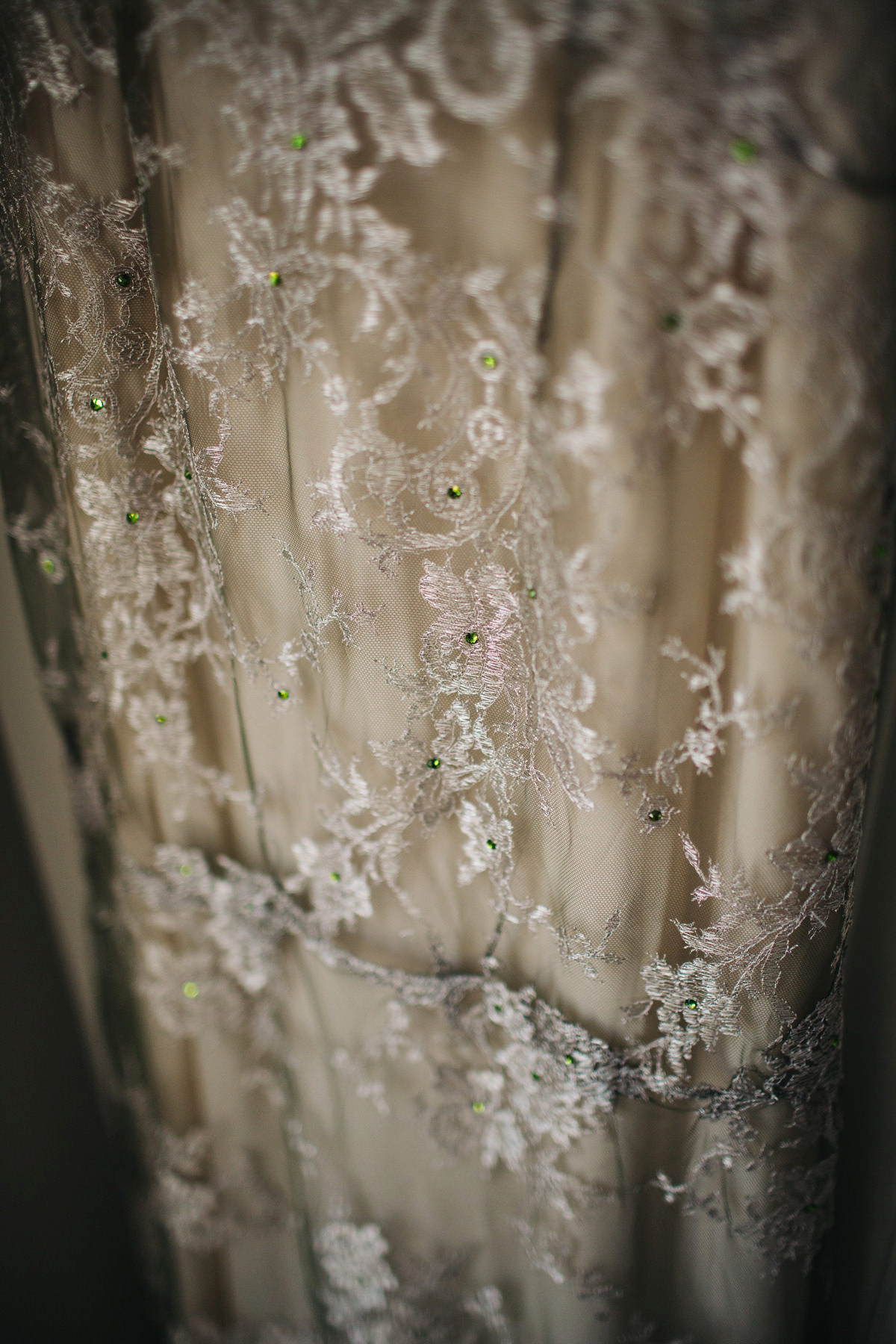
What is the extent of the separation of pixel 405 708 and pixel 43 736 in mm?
567

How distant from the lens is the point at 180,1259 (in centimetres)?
99

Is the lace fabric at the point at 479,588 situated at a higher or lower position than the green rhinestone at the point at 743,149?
lower

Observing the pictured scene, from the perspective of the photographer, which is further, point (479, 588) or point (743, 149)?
point (479, 588)

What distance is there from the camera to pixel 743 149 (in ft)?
1.37

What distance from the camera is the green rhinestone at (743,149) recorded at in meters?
0.42

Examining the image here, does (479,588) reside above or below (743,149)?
below

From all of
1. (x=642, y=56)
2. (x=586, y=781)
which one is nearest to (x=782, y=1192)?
(x=586, y=781)

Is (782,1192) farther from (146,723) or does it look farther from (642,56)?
(642,56)

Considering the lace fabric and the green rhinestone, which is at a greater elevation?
the green rhinestone

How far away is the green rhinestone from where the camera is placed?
0.42 m

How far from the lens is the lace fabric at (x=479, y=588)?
448 mm

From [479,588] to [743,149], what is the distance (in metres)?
0.31

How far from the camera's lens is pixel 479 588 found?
579mm

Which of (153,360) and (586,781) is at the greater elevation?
(153,360)
